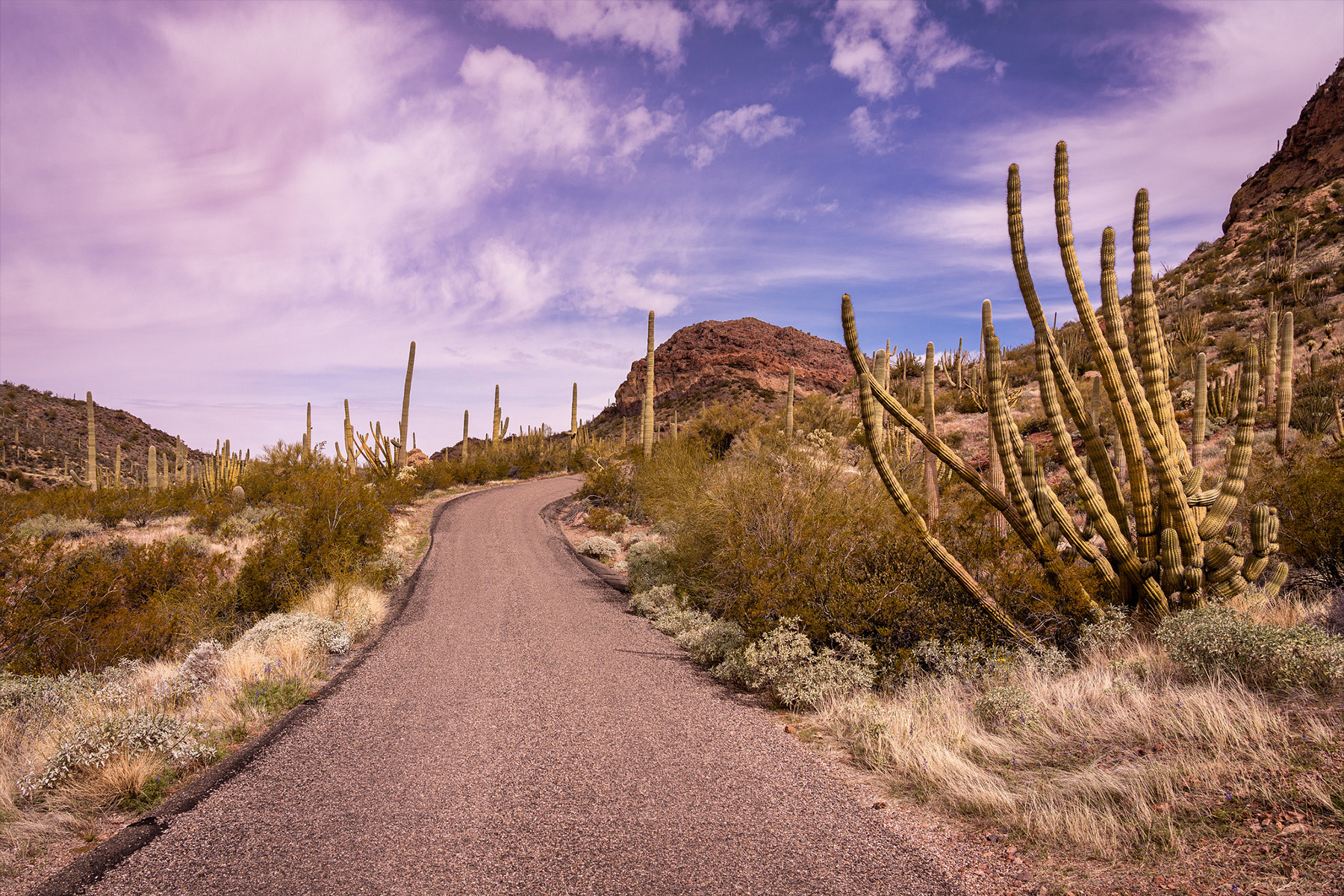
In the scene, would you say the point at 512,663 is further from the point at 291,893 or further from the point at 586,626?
the point at 291,893

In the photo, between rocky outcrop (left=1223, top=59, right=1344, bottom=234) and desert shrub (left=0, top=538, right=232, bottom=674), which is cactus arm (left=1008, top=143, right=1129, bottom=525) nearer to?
desert shrub (left=0, top=538, right=232, bottom=674)

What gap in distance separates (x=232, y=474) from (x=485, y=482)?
13090mm

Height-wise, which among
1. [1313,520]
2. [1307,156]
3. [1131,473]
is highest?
[1307,156]

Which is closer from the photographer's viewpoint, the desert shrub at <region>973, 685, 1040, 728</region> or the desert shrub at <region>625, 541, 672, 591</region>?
the desert shrub at <region>973, 685, 1040, 728</region>

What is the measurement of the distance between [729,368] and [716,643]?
8499 centimetres

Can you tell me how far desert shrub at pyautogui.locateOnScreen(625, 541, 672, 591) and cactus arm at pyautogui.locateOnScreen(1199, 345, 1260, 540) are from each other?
914cm

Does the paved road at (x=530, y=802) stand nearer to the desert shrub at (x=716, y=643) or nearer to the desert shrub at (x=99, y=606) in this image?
the desert shrub at (x=716, y=643)

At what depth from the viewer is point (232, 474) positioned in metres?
27.2

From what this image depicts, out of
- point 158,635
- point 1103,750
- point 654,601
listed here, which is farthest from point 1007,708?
point 158,635

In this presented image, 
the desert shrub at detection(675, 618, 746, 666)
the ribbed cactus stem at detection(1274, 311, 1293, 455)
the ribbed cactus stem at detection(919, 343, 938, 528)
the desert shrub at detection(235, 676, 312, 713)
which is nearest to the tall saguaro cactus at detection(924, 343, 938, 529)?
the ribbed cactus stem at detection(919, 343, 938, 528)

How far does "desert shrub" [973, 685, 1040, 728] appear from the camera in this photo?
16.4 feet

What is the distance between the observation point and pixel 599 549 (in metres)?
18.5

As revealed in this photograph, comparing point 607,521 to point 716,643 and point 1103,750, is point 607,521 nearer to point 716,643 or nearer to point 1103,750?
point 716,643

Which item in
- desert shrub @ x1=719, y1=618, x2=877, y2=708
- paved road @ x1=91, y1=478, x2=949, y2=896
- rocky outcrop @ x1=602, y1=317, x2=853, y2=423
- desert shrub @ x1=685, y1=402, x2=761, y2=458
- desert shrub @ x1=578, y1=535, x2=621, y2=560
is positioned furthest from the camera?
rocky outcrop @ x1=602, y1=317, x2=853, y2=423
